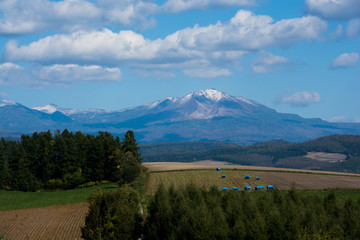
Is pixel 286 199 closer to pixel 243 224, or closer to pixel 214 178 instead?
pixel 243 224

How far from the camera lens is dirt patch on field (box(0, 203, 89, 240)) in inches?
2685

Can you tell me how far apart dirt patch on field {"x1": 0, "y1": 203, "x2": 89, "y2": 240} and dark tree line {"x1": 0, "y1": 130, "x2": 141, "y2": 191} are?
157 feet

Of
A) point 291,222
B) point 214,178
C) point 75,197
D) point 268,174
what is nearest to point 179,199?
point 291,222

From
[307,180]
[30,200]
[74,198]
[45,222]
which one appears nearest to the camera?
[45,222]

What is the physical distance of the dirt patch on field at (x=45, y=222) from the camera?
68.2m

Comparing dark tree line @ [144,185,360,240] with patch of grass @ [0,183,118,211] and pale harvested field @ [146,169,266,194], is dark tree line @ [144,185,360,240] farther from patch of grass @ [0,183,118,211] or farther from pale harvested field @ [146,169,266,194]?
pale harvested field @ [146,169,266,194]

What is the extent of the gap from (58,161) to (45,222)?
73249mm

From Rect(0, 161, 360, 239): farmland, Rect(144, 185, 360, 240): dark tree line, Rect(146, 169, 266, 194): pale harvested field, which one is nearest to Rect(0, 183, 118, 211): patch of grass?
Rect(0, 161, 360, 239): farmland

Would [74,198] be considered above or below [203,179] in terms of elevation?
below

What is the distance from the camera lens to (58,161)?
5871 inches

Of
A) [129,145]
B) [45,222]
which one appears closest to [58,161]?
[129,145]

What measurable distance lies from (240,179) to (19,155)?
79.7 m

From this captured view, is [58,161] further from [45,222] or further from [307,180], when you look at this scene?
[307,180]

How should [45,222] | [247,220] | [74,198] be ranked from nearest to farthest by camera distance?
1. [247,220]
2. [45,222]
3. [74,198]
